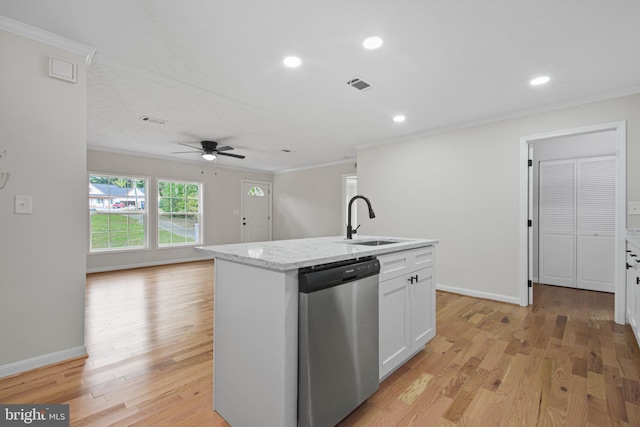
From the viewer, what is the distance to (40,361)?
6.83 ft

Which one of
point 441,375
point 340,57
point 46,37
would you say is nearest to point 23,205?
point 46,37

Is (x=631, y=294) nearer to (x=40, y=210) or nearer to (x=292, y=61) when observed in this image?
(x=292, y=61)

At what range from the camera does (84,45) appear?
2252mm

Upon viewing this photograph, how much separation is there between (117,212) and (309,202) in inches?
165

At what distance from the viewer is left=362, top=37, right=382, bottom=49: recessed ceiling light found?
2.18 meters

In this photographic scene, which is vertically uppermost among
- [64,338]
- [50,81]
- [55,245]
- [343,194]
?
[50,81]

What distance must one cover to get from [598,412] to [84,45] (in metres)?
4.17

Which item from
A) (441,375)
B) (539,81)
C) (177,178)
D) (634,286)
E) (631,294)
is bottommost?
(441,375)

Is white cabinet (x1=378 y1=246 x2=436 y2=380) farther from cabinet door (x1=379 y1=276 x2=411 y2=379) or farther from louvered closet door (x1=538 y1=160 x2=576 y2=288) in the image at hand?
louvered closet door (x1=538 y1=160 x2=576 y2=288)

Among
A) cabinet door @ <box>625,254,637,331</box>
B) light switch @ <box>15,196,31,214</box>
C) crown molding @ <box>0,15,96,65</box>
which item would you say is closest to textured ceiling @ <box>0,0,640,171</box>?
crown molding @ <box>0,15,96,65</box>

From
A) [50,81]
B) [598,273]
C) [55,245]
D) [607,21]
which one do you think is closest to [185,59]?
[50,81]

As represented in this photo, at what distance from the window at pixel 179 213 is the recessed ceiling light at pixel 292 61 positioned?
16.9 feet

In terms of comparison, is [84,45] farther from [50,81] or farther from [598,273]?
[598,273]

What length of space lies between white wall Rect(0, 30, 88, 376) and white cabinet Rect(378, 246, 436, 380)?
229 centimetres
